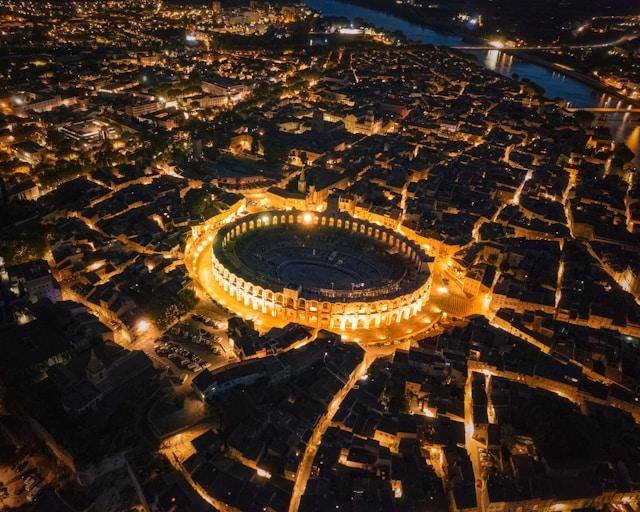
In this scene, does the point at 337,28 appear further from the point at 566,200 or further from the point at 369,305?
the point at 369,305

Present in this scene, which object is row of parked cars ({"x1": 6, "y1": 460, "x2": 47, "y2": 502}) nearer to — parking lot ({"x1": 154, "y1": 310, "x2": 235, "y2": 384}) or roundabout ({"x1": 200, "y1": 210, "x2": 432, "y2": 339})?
parking lot ({"x1": 154, "y1": 310, "x2": 235, "y2": 384})

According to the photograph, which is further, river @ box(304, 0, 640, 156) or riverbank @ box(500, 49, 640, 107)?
riverbank @ box(500, 49, 640, 107)

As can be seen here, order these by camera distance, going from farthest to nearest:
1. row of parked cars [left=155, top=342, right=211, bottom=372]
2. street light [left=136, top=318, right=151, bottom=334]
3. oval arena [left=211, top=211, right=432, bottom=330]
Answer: oval arena [left=211, top=211, right=432, bottom=330] < street light [left=136, top=318, right=151, bottom=334] < row of parked cars [left=155, top=342, right=211, bottom=372]

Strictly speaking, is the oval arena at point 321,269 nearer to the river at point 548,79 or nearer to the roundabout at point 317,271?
the roundabout at point 317,271

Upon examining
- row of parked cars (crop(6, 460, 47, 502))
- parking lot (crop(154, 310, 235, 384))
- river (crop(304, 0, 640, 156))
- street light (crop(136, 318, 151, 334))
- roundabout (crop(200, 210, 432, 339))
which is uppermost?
river (crop(304, 0, 640, 156))

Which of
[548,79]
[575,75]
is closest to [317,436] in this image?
[548,79]

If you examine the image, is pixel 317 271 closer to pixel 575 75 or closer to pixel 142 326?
pixel 142 326

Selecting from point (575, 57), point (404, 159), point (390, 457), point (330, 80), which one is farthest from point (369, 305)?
point (575, 57)

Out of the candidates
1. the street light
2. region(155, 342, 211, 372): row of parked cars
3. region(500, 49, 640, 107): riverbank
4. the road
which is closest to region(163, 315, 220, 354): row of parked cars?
region(155, 342, 211, 372): row of parked cars
